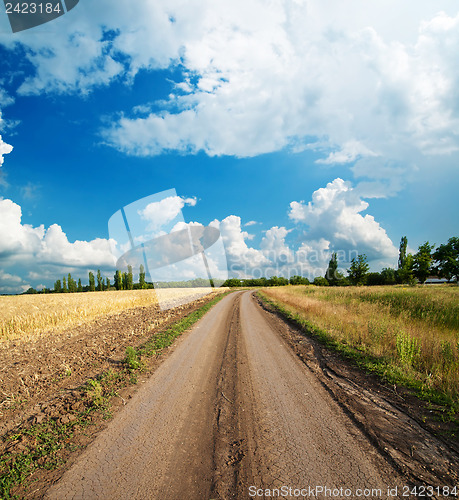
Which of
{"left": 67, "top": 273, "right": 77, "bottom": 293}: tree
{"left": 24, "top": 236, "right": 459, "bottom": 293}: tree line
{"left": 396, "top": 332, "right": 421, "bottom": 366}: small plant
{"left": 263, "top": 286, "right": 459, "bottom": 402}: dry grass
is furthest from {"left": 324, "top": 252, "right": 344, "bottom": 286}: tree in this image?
{"left": 67, "top": 273, "right": 77, "bottom": 293}: tree

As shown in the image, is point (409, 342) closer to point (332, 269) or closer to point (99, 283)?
point (332, 269)

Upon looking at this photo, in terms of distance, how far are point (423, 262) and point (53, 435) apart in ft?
194

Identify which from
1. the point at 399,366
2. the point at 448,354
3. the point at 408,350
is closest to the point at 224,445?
the point at 399,366

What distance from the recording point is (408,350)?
21.3 ft

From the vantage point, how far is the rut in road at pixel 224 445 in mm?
2922

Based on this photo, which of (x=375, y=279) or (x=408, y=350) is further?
(x=375, y=279)

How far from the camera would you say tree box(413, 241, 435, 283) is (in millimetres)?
46312

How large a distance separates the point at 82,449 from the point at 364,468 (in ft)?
13.4

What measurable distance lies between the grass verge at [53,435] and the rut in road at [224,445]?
439mm

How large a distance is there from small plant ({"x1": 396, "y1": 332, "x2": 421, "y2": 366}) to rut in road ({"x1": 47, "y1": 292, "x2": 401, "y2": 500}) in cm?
269

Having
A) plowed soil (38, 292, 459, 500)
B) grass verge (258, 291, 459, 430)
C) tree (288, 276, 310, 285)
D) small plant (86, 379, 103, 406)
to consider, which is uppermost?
small plant (86, 379, 103, 406)

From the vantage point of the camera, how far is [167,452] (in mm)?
3490

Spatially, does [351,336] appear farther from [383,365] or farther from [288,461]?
[288,461]

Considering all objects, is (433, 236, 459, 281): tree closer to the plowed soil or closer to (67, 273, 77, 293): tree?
the plowed soil
